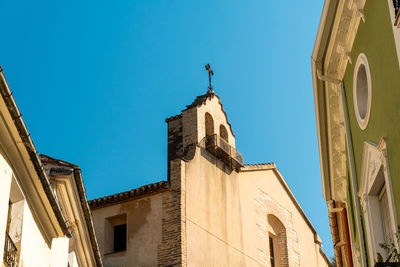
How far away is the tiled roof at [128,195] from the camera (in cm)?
2270

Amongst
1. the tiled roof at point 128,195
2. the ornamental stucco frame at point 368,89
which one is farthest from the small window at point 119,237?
the ornamental stucco frame at point 368,89

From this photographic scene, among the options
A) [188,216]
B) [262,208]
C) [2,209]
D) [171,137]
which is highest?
[171,137]

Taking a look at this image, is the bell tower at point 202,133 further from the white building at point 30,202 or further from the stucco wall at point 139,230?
the white building at point 30,202

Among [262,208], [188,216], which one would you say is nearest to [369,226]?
[188,216]

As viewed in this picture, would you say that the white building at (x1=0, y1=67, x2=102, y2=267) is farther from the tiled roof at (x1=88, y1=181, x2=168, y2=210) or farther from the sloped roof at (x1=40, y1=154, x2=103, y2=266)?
the tiled roof at (x1=88, y1=181, x2=168, y2=210)

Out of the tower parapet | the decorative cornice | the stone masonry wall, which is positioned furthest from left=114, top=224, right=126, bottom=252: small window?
the decorative cornice

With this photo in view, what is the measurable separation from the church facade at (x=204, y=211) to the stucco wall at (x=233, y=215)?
3 centimetres

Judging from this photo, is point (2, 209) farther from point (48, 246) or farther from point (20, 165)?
point (48, 246)

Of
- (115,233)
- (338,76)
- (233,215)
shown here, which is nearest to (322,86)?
(338,76)

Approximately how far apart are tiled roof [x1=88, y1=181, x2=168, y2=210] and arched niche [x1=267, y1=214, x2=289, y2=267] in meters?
6.63

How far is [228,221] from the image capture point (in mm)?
24719

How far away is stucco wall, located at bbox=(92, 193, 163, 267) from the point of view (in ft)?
72.7

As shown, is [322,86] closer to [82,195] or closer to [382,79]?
[382,79]

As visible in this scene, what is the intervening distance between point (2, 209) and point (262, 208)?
60.8 feet
